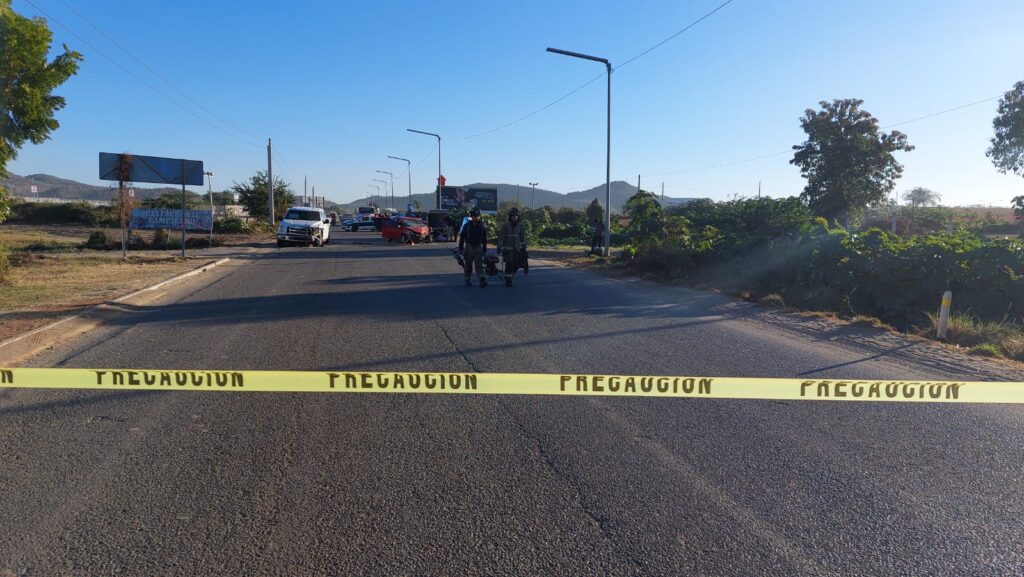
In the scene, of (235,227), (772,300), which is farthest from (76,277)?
(235,227)

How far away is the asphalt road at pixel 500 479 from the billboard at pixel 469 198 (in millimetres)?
61180

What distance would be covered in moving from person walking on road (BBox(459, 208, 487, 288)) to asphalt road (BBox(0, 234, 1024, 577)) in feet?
22.7

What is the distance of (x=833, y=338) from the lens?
975cm

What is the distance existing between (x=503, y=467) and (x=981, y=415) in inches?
162

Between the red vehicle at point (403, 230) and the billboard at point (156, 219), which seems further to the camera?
the red vehicle at point (403, 230)

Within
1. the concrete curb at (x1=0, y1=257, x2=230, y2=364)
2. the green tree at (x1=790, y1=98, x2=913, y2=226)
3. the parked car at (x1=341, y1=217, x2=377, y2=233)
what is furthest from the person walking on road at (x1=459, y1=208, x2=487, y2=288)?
the parked car at (x1=341, y1=217, x2=377, y2=233)

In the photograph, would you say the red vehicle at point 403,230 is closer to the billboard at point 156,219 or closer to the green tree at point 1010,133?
the billboard at point 156,219

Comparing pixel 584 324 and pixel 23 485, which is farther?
pixel 584 324

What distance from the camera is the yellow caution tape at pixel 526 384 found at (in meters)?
6.37

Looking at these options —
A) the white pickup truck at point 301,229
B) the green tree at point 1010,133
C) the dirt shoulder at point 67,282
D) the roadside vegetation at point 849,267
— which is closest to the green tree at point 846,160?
the green tree at point 1010,133

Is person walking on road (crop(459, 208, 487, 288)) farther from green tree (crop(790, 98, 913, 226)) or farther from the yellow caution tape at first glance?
green tree (crop(790, 98, 913, 226))

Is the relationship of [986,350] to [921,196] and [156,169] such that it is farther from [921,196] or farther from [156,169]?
[921,196]

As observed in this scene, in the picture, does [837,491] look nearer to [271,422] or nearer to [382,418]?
[382,418]

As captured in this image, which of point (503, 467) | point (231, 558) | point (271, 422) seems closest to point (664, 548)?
point (503, 467)
